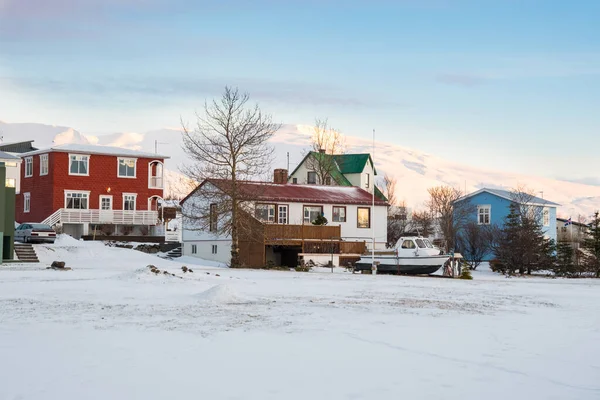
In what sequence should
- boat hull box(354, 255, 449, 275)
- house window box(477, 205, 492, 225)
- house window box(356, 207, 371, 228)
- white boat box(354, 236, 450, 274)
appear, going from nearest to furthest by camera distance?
1. boat hull box(354, 255, 449, 275)
2. white boat box(354, 236, 450, 274)
3. house window box(356, 207, 371, 228)
4. house window box(477, 205, 492, 225)

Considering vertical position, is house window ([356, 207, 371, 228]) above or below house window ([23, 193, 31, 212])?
below

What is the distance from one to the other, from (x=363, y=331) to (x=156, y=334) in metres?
A: 4.22

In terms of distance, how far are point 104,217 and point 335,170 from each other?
91.2ft

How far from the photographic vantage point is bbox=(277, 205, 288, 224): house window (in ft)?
181

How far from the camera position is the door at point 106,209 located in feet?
216

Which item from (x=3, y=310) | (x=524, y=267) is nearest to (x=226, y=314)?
(x=3, y=310)

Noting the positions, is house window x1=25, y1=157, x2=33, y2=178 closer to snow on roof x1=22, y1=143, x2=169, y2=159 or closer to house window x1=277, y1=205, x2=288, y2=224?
snow on roof x1=22, y1=143, x2=169, y2=159

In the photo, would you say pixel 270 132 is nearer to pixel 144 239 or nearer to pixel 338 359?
pixel 144 239

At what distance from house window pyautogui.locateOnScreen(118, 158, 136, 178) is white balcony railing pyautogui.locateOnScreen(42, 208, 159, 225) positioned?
11.0 feet

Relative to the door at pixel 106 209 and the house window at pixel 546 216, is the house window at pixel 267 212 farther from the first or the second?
the house window at pixel 546 216

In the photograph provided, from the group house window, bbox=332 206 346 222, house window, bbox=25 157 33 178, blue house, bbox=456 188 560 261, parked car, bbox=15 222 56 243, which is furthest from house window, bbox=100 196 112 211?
blue house, bbox=456 188 560 261

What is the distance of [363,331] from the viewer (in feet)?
55.1

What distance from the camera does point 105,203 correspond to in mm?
67250

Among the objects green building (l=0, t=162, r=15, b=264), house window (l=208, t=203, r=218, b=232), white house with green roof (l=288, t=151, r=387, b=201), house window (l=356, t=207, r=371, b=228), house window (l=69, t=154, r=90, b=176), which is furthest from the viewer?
white house with green roof (l=288, t=151, r=387, b=201)
